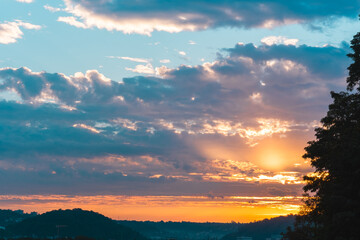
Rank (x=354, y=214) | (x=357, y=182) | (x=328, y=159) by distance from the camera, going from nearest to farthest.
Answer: (x=354, y=214) < (x=357, y=182) < (x=328, y=159)

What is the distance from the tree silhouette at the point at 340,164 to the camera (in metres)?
41.6

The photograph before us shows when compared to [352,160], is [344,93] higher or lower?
higher

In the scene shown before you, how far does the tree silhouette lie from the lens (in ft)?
136

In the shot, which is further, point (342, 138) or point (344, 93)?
point (344, 93)

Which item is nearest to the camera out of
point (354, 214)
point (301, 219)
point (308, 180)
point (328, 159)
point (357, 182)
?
point (354, 214)

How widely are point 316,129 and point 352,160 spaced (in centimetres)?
1073

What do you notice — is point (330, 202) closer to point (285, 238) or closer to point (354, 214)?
point (354, 214)

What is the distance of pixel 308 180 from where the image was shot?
2191 inches

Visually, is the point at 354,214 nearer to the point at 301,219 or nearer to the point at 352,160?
the point at 352,160

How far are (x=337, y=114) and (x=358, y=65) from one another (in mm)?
6172

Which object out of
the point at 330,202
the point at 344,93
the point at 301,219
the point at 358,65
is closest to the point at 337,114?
the point at 344,93

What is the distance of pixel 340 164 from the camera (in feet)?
143

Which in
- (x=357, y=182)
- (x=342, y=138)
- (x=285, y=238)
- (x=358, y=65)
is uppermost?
(x=358, y=65)

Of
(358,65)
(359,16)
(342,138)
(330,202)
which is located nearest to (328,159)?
(342,138)
